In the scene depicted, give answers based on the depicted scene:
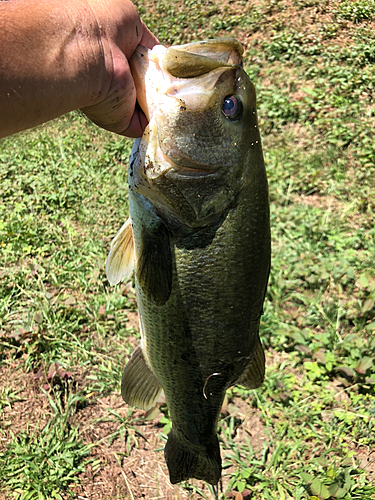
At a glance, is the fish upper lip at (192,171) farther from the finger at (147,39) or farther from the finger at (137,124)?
the finger at (147,39)

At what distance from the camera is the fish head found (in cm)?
162

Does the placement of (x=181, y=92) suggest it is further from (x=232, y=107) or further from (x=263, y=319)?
(x=263, y=319)

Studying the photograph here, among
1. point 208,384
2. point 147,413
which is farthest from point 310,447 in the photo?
point 208,384

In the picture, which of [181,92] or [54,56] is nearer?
[54,56]

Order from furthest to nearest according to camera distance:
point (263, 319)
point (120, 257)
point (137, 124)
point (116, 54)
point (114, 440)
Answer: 1. point (263, 319)
2. point (114, 440)
3. point (120, 257)
4. point (137, 124)
5. point (116, 54)

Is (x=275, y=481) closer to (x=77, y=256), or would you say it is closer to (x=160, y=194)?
(x=160, y=194)

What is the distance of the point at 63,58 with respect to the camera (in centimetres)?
149

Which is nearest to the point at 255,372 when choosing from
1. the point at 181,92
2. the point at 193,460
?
the point at 193,460

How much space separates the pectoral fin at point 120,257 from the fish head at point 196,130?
0.38 metres

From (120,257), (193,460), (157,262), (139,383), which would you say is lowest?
(193,460)

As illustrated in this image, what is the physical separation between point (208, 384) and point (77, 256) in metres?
2.66

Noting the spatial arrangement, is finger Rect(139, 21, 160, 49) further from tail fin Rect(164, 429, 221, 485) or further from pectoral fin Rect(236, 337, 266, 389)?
tail fin Rect(164, 429, 221, 485)

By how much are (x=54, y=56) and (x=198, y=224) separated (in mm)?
776

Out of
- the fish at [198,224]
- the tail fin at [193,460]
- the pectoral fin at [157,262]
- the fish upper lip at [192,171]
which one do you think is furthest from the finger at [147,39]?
the tail fin at [193,460]
